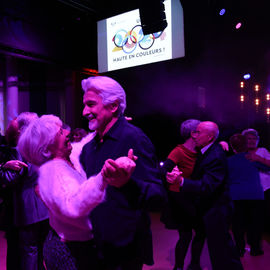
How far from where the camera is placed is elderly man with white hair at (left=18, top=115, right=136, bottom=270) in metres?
1.14

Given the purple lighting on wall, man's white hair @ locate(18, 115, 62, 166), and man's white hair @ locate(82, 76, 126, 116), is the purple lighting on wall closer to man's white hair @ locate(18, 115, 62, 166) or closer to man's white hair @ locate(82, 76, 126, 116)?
man's white hair @ locate(82, 76, 126, 116)

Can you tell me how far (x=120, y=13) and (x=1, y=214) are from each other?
457 centimetres

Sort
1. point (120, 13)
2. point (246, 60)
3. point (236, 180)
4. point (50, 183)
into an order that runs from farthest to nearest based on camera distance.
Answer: point (246, 60) < point (120, 13) < point (236, 180) < point (50, 183)

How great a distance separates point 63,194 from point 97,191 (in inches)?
6.0

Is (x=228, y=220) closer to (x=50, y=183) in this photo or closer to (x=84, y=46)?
(x=50, y=183)

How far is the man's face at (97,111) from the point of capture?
4.88 ft

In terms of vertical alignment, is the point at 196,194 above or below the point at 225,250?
above

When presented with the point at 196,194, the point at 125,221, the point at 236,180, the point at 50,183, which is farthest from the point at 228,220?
the point at 50,183

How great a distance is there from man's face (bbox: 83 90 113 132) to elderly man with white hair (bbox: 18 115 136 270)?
0.17 m

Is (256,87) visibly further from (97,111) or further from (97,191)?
(97,191)

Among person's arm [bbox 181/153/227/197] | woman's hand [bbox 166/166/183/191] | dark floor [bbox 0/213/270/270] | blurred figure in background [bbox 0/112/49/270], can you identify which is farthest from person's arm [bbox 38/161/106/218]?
dark floor [bbox 0/213/270/270]

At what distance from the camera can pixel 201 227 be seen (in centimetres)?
272

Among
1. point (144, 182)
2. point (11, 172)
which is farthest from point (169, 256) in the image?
point (144, 182)

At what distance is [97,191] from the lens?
1118 millimetres
